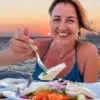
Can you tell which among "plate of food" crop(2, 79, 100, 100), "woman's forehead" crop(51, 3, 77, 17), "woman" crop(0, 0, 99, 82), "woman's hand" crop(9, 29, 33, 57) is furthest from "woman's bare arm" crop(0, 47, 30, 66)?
"woman's forehead" crop(51, 3, 77, 17)

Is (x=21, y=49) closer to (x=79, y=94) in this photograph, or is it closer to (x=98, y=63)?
(x=79, y=94)

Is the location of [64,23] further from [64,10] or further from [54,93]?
[54,93]

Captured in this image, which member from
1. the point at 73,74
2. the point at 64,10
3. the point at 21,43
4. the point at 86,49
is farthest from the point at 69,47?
the point at 21,43

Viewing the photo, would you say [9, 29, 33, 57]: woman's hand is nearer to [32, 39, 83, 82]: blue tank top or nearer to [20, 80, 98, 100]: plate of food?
[20, 80, 98, 100]: plate of food

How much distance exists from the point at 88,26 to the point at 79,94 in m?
1.18

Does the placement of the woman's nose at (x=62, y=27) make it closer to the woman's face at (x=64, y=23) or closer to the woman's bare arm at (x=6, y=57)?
the woman's face at (x=64, y=23)

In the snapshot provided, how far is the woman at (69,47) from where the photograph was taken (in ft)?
8.49

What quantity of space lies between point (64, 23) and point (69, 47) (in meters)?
0.35

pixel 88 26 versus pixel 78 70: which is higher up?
pixel 88 26

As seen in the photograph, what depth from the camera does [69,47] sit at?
9.40 ft

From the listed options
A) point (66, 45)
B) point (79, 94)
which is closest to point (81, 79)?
point (66, 45)

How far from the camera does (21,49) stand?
189 cm

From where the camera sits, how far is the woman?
8.49ft

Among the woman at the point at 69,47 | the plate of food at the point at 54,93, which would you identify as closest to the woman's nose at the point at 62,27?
the woman at the point at 69,47
